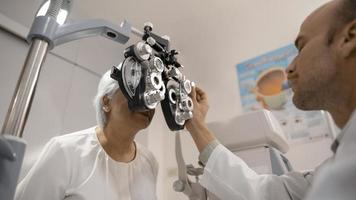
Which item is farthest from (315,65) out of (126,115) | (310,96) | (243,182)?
(126,115)

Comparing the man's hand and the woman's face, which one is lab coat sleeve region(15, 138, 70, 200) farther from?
the man's hand

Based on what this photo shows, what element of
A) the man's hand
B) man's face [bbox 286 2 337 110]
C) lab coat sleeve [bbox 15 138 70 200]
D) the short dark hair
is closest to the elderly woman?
lab coat sleeve [bbox 15 138 70 200]

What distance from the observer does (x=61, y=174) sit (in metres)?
0.83

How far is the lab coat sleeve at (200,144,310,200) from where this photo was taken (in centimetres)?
83

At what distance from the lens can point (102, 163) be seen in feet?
3.08

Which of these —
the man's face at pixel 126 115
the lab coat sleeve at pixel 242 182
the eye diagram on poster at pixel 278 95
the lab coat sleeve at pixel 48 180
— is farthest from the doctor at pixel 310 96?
the eye diagram on poster at pixel 278 95

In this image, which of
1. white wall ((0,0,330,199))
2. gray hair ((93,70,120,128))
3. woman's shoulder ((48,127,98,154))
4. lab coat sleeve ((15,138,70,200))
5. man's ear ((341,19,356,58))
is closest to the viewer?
man's ear ((341,19,356,58))

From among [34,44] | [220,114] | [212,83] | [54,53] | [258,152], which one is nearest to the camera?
[34,44]

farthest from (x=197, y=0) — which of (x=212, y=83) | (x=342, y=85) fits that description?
(x=342, y=85)

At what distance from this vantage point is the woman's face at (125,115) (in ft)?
3.16

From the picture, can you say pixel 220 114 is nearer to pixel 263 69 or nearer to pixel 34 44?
pixel 263 69

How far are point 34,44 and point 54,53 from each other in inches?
42.0

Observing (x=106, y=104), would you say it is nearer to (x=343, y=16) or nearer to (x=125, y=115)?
(x=125, y=115)

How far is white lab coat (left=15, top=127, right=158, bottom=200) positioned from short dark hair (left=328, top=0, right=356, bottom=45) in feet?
2.50
